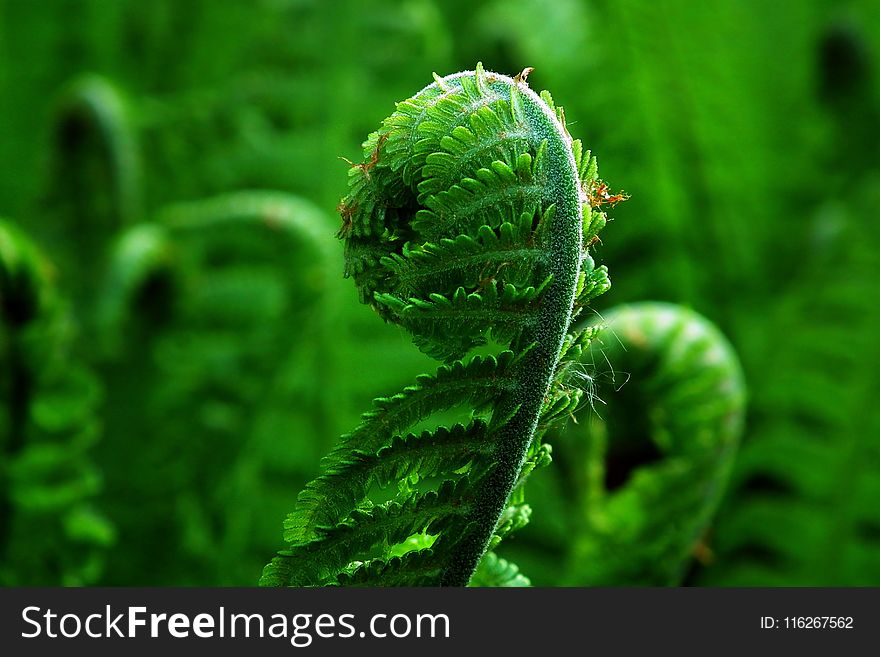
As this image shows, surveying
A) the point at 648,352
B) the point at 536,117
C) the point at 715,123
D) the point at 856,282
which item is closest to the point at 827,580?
the point at 856,282

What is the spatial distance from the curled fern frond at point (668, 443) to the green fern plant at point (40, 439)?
61 centimetres

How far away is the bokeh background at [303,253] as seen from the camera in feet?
5.61

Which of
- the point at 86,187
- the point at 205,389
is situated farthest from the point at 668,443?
the point at 86,187

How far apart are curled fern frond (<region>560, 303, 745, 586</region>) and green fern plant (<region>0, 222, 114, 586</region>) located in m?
0.61

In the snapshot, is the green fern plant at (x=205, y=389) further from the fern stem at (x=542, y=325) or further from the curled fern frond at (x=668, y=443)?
the fern stem at (x=542, y=325)

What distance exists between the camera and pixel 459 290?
0.60m

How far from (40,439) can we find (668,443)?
0.75m

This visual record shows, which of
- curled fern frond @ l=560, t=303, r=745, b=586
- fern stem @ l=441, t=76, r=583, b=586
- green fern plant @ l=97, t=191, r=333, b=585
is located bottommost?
fern stem @ l=441, t=76, r=583, b=586

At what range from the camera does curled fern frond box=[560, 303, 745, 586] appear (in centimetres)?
127

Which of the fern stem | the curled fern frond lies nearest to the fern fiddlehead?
the fern stem

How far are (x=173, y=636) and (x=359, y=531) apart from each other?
0.23 meters

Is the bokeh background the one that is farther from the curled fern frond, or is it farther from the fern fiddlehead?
the fern fiddlehead

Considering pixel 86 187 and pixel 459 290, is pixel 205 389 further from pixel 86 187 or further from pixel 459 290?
pixel 459 290

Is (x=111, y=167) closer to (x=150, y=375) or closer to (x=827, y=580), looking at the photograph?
(x=150, y=375)
